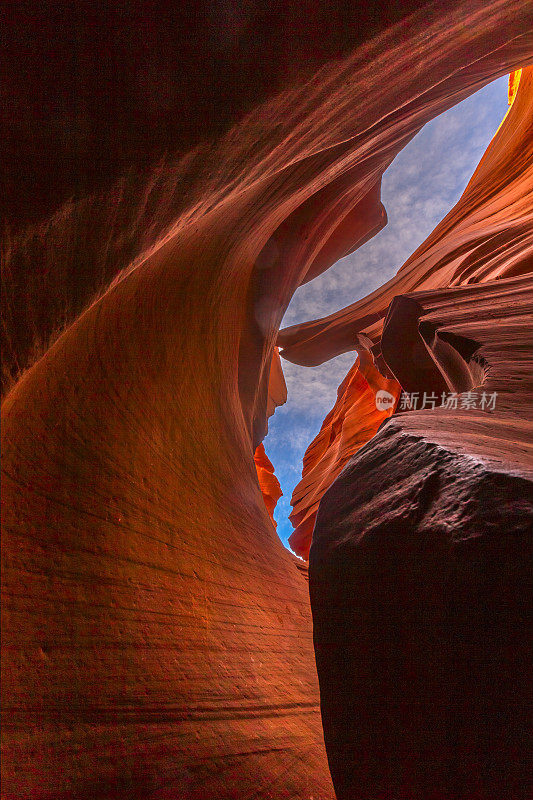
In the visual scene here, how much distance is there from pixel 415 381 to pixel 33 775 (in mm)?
6162

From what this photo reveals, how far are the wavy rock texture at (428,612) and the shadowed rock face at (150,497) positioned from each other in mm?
420

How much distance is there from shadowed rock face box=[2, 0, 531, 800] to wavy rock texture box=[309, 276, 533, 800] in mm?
420

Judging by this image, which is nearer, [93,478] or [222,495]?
[93,478]

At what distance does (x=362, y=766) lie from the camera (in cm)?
140

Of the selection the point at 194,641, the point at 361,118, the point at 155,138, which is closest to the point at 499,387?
the point at 361,118

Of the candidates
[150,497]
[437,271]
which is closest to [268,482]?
[437,271]

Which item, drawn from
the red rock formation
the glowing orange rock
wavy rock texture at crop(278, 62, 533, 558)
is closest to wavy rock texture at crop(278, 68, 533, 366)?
wavy rock texture at crop(278, 62, 533, 558)

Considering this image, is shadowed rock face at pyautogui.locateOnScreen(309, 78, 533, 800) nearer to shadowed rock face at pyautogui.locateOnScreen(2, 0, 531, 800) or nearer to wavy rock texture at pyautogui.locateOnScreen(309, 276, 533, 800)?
wavy rock texture at pyautogui.locateOnScreen(309, 276, 533, 800)

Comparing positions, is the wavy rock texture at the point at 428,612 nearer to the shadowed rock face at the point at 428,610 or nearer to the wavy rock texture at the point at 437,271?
the shadowed rock face at the point at 428,610

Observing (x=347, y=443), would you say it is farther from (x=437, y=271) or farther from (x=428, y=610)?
(x=428, y=610)

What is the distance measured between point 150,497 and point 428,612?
2.18 metres

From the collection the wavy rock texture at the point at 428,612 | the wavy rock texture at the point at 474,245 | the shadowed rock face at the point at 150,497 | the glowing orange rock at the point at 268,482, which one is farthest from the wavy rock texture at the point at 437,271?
the wavy rock texture at the point at 428,612

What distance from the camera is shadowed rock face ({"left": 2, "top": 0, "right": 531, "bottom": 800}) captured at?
1.52m

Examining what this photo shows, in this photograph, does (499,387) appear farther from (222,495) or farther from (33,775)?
(33,775)
